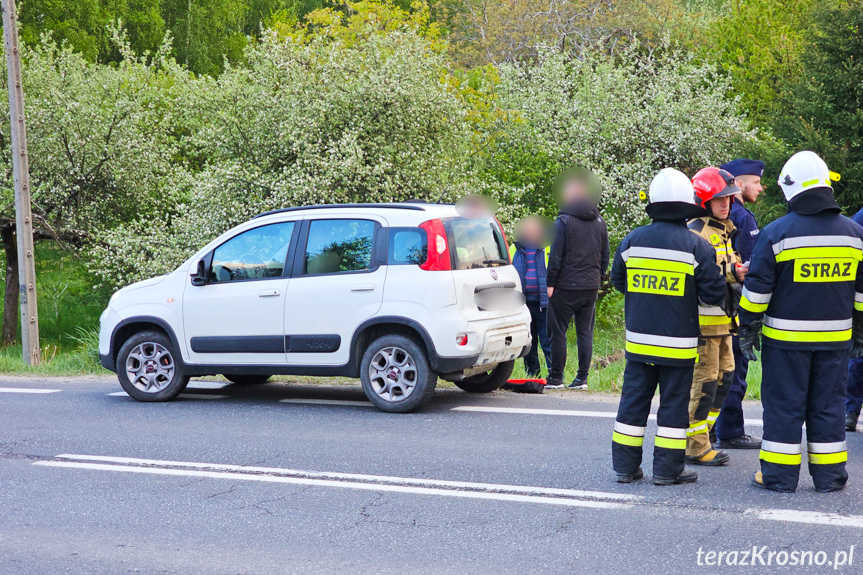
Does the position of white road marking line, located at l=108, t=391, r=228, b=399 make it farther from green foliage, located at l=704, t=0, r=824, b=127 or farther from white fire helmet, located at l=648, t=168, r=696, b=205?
green foliage, located at l=704, t=0, r=824, b=127

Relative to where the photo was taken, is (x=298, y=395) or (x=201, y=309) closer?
(x=201, y=309)

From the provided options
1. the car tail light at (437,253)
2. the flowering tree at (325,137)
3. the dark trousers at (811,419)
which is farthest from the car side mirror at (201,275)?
the flowering tree at (325,137)

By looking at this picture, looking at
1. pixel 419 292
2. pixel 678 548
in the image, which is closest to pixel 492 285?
pixel 419 292

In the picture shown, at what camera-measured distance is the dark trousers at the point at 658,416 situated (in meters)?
5.50

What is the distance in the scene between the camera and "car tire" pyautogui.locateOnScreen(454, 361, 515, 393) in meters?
8.88

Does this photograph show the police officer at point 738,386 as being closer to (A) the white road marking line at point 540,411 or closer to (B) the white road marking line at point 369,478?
(A) the white road marking line at point 540,411

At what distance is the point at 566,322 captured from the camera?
9484 millimetres

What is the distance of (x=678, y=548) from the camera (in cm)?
444

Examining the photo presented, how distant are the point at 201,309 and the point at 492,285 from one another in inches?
111

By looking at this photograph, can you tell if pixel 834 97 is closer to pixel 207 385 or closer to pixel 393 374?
pixel 393 374

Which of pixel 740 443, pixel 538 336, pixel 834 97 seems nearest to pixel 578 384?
pixel 538 336

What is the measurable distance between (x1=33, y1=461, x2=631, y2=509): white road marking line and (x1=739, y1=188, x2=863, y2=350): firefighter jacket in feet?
4.90

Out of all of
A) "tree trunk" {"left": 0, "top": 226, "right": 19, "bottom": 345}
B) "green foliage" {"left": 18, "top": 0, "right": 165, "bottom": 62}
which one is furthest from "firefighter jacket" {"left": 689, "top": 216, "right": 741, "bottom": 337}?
"green foliage" {"left": 18, "top": 0, "right": 165, "bottom": 62}

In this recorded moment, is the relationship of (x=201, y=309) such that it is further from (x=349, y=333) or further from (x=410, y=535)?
(x=410, y=535)
